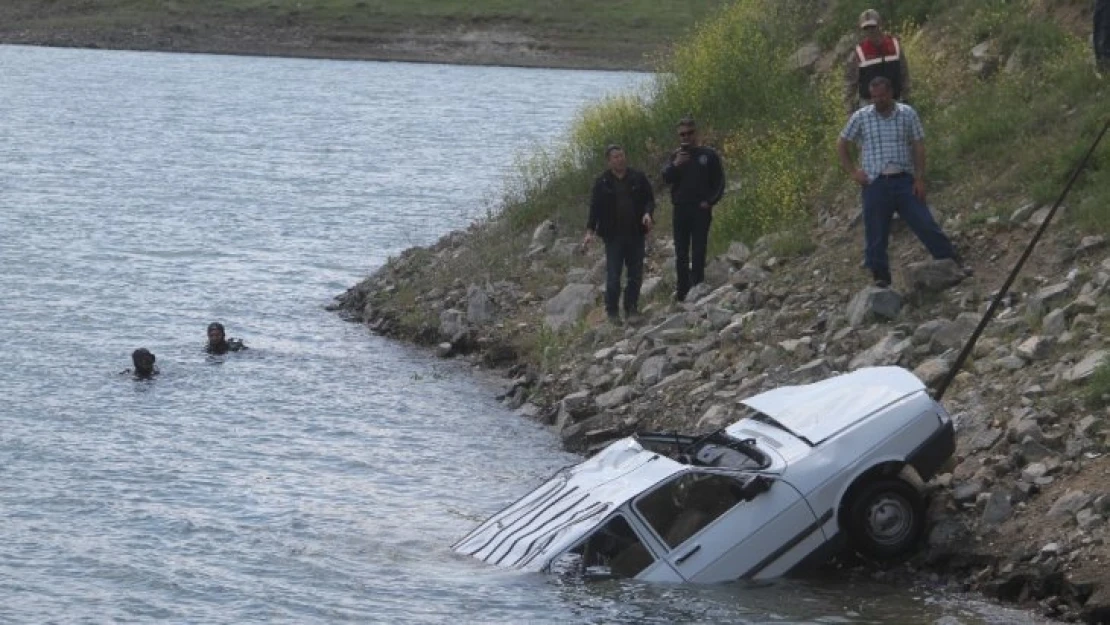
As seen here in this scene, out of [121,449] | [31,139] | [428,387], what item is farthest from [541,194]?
[31,139]

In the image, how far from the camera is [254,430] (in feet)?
77.0

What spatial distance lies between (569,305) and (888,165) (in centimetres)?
731

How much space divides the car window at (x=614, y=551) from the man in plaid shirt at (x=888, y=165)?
5.82 m

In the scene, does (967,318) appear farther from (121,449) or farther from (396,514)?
(121,449)

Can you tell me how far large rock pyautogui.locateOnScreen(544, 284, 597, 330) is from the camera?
2541 centimetres

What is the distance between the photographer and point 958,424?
16.9 m

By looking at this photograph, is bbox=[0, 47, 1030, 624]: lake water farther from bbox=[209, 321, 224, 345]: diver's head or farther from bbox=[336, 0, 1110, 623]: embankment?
bbox=[336, 0, 1110, 623]: embankment

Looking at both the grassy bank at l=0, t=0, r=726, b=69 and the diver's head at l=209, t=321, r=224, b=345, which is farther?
the grassy bank at l=0, t=0, r=726, b=69

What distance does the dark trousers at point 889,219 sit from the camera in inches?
765

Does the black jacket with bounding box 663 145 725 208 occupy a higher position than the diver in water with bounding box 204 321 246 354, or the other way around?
the black jacket with bounding box 663 145 725 208

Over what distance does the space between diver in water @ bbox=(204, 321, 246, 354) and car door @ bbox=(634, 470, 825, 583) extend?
1416 centimetres

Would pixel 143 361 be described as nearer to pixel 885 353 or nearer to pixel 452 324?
pixel 452 324

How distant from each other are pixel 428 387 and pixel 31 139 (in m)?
39.3

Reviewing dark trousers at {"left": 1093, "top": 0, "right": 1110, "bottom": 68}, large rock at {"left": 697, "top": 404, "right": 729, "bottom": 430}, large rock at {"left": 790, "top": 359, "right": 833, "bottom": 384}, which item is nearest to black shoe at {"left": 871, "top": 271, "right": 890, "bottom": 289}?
large rock at {"left": 790, "top": 359, "right": 833, "bottom": 384}
